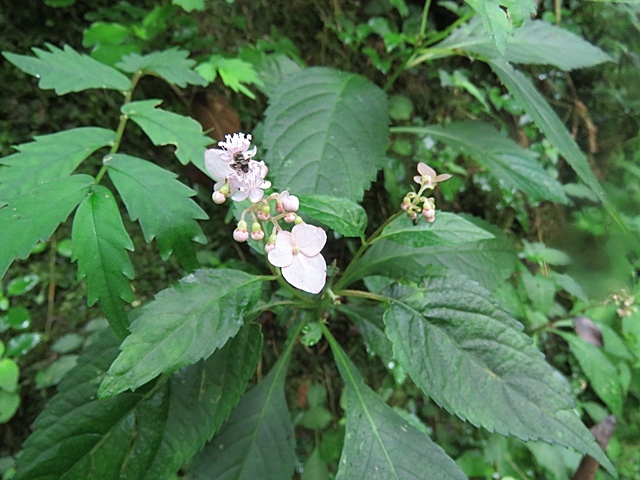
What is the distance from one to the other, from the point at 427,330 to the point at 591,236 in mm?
1527

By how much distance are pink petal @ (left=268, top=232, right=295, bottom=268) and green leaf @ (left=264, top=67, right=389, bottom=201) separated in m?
0.35

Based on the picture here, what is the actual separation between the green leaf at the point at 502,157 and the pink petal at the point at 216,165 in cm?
84

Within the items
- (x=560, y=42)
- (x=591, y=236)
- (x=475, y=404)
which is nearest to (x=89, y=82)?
(x=475, y=404)

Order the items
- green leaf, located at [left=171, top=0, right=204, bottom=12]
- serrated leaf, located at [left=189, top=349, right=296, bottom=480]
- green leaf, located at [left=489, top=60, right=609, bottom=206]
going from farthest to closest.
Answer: green leaf, located at [left=171, top=0, right=204, bottom=12]
green leaf, located at [left=489, top=60, right=609, bottom=206]
serrated leaf, located at [left=189, top=349, right=296, bottom=480]

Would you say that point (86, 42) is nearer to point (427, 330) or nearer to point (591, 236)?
point (427, 330)

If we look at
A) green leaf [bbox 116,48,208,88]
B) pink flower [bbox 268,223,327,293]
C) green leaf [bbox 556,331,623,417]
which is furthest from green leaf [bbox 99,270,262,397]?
green leaf [bbox 556,331,623,417]

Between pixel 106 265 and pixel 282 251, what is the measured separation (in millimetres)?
314

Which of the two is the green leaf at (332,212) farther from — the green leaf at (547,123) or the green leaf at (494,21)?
the green leaf at (547,123)

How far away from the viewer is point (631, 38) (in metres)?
2.03

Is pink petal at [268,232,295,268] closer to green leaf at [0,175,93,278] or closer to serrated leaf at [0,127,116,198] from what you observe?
green leaf at [0,175,93,278]

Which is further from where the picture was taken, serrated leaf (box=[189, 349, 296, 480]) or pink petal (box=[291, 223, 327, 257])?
serrated leaf (box=[189, 349, 296, 480])

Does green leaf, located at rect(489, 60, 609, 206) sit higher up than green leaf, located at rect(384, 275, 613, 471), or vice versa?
green leaf, located at rect(489, 60, 609, 206)

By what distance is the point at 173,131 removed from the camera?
3.09ft

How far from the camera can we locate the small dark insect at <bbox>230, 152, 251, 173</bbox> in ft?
2.04
